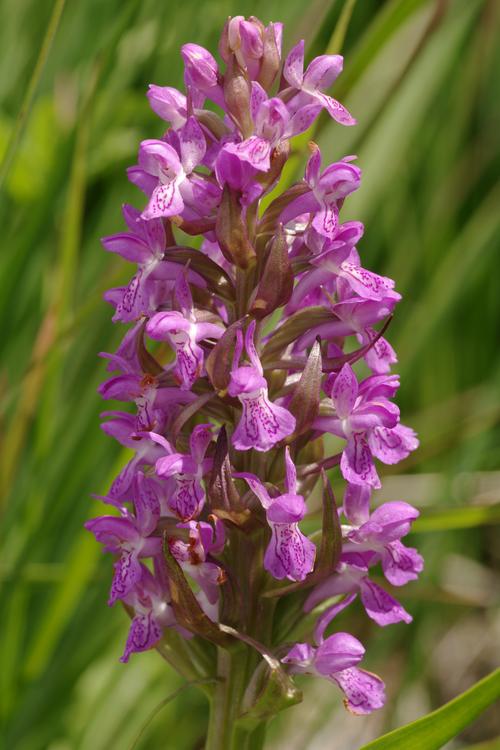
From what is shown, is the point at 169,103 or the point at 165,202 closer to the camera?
the point at 165,202

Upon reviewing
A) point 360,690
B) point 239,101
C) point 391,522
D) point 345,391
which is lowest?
point 360,690

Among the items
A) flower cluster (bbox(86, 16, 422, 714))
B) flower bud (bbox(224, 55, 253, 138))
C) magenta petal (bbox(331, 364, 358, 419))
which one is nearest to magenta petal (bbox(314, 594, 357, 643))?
flower cluster (bbox(86, 16, 422, 714))

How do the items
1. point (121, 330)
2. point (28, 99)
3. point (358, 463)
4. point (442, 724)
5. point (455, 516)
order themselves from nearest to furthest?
point (442, 724), point (358, 463), point (28, 99), point (455, 516), point (121, 330)

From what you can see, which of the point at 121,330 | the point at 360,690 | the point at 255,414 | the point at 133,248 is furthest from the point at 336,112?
the point at 121,330

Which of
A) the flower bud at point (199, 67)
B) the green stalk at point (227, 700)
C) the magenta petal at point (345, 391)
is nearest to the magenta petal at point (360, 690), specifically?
the green stalk at point (227, 700)

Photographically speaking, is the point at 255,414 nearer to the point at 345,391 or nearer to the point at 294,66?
the point at 345,391

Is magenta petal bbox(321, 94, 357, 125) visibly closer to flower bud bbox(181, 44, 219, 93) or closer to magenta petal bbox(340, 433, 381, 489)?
flower bud bbox(181, 44, 219, 93)

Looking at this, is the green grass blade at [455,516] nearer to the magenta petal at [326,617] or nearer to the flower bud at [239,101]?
the magenta petal at [326,617]
